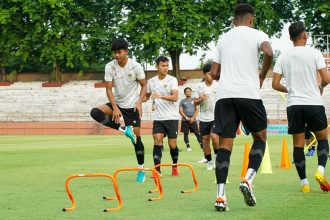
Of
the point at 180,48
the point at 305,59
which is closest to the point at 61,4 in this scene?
the point at 180,48

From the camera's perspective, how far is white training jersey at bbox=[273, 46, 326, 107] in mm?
10688

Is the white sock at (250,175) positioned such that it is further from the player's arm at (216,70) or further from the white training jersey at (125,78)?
the white training jersey at (125,78)

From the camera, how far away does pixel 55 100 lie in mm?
62844

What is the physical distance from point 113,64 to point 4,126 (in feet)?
145

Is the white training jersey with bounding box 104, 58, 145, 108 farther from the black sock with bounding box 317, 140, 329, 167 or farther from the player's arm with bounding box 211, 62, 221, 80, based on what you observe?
the player's arm with bounding box 211, 62, 221, 80

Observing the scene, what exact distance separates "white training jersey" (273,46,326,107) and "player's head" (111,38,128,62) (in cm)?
288

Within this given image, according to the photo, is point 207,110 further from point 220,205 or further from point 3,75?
point 3,75

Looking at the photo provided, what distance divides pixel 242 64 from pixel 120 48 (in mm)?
4069

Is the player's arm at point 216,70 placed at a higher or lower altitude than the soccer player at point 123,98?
higher

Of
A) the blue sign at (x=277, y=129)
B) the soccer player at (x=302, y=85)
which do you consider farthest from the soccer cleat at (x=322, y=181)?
the blue sign at (x=277, y=129)

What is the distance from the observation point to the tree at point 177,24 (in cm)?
6153

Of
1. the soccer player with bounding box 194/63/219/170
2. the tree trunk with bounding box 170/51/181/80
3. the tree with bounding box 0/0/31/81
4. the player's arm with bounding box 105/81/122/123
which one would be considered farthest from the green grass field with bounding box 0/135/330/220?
the tree with bounding box 0/0/31/81

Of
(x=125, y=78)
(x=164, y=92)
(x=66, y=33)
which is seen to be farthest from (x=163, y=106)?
(x=66, y=33)

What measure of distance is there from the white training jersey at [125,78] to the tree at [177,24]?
47440 millimetres
